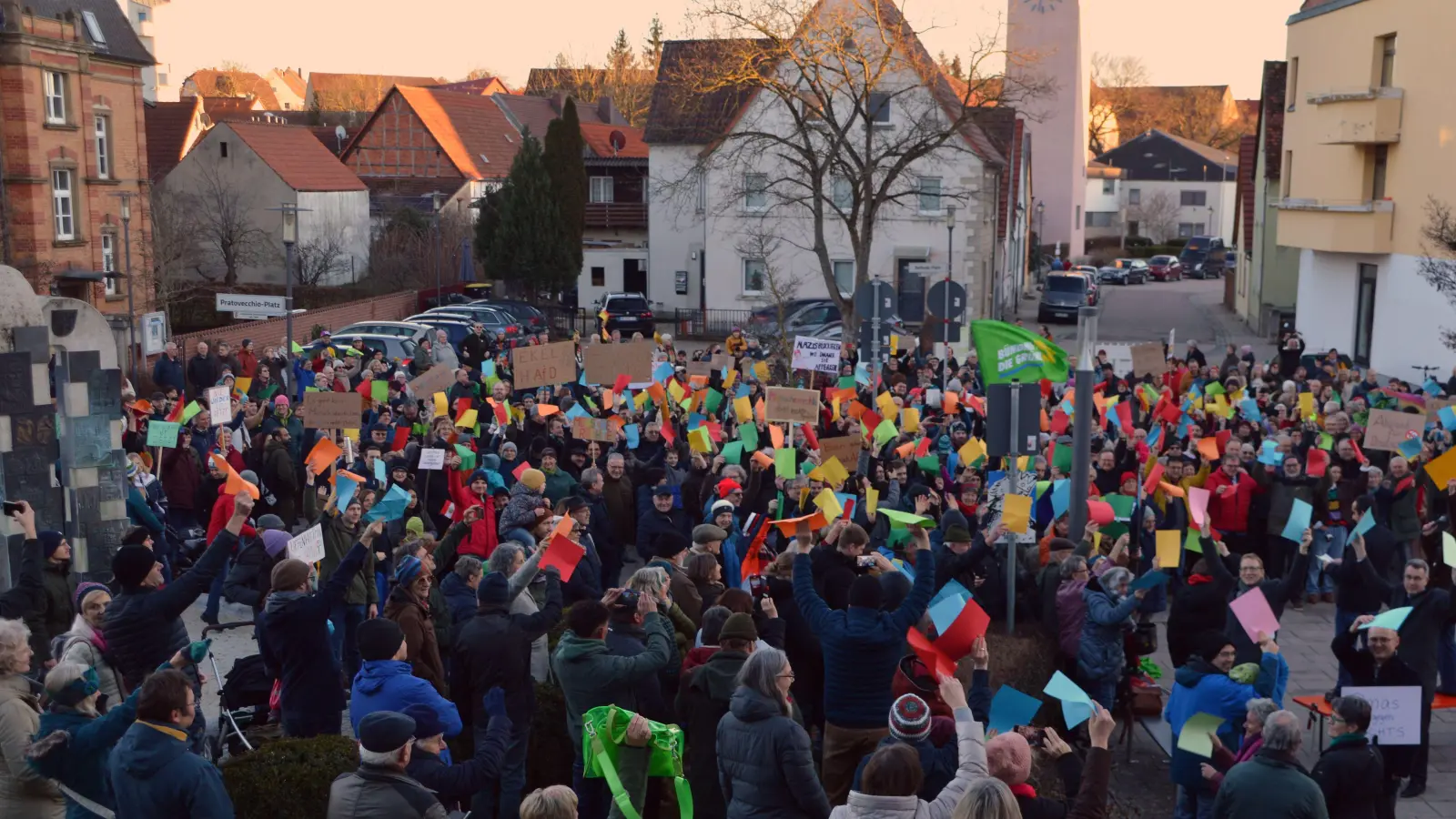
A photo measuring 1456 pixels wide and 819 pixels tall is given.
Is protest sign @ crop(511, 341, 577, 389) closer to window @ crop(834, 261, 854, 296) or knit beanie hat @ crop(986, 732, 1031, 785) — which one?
knit beanie hat @ crop(986, 732, 1031, 785)

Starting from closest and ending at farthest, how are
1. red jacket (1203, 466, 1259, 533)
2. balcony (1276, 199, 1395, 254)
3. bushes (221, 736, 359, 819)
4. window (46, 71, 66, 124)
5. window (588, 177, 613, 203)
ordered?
bushes (221, 736, 359, 819)
red jacket (1203, 466, 1259, 533)
balcony (1276, 199, 1395, 254)
window (46, 71, 66, 124)
window (588, 177, 613, 203)

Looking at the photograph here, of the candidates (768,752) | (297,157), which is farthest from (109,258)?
(768,752)

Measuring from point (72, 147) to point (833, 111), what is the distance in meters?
20.0

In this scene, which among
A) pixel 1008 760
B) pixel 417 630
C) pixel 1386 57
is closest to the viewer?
pixel 1008 760

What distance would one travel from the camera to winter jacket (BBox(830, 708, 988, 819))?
5.13m

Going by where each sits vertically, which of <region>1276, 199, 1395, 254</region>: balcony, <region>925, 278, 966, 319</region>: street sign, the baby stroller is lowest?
the baby stroller

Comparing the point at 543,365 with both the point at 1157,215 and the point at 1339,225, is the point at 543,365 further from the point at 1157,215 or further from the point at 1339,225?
the point at 1157,215

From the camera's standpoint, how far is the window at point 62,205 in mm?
37531

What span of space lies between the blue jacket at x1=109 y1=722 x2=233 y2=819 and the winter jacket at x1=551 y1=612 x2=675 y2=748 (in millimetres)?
1894

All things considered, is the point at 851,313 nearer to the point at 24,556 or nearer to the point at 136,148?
the point at 136,148

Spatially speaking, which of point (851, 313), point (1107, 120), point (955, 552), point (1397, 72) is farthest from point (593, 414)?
point (1107, 120)

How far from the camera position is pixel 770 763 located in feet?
19.8

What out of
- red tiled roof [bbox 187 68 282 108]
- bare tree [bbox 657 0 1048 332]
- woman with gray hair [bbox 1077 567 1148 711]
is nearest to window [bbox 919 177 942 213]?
bare tree [bbox 657 0 1048 332]

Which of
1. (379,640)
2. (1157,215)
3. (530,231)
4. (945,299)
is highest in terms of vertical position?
(1157,215)
